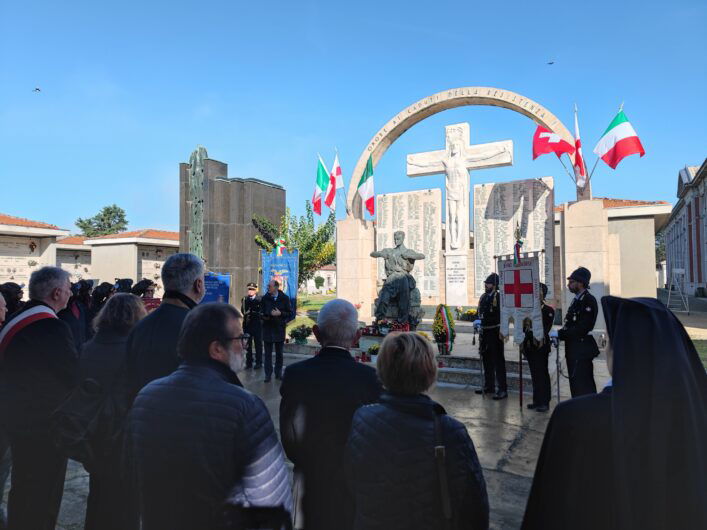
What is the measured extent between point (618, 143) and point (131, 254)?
21.2 meters

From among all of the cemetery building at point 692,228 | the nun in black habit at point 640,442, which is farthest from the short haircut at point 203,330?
the cemetery building at point 692,228

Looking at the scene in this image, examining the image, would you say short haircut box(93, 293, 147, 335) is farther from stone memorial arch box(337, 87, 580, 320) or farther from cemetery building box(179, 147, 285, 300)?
stone memorial arch box(337, 87, 580, 320)

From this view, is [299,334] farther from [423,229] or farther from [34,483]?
[34,483]

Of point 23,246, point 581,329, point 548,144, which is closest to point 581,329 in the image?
point 581,329

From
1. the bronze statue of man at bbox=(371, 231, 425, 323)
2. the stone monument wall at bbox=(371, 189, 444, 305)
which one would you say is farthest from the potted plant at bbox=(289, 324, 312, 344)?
the stone monument wall at bbox=(371, 189, 444, 305)

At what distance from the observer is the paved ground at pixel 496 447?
3078mm

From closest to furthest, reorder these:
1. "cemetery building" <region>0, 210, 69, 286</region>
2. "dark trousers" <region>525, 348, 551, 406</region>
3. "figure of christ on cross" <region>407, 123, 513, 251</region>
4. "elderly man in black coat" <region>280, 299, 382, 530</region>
A: "elderly man in black coat" <region>280, 299, 382, 530</region>
"dark trousers" <region>525, 348, 551, 406</region>
"figure of christ on cross" <region>407, 123, 513, 251</region>
"cemetery building" <region>0, 210, 69, 286</region>

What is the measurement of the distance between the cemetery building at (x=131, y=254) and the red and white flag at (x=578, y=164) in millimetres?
19251

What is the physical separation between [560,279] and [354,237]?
5568mm

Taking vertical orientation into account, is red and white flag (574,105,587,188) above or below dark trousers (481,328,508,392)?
above

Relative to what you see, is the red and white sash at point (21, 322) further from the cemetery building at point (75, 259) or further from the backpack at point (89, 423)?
the cemetery building at point (75, 259)

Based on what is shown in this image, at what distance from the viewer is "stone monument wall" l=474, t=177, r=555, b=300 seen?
1105cm

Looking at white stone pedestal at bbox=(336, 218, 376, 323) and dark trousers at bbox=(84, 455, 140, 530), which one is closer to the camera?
dark trousers at bbox=(84, 455, 140, 530)

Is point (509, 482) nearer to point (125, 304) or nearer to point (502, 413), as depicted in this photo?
point (502, 413)
